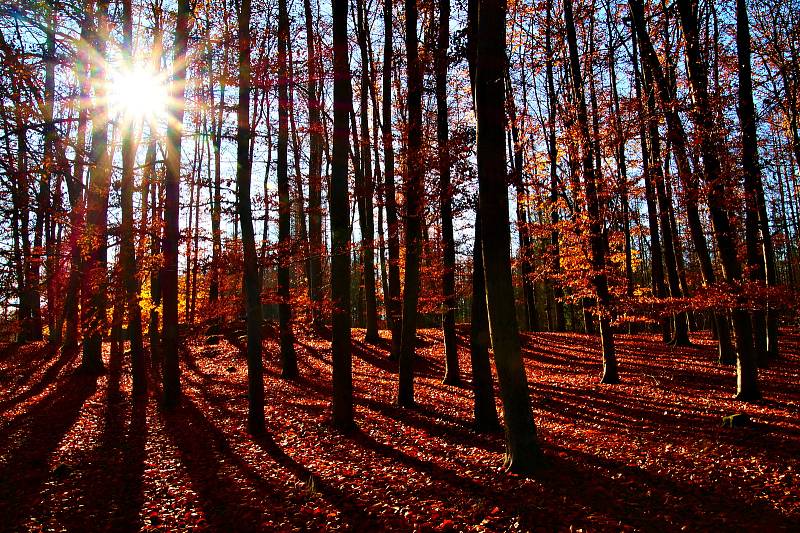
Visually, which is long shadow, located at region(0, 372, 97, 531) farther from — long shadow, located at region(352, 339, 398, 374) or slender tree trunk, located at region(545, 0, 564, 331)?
slender tree trunk, located at region(545, 0, 564, 331)

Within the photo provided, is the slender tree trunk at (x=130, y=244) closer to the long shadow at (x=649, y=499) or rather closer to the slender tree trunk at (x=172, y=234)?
the slender tree trunk at (x=172, y=234)

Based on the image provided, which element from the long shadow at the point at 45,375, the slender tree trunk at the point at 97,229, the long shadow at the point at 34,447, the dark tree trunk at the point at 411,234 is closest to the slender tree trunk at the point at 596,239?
the dark tree trunk at the point at 411,234

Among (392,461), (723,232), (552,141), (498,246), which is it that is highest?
(552,141)

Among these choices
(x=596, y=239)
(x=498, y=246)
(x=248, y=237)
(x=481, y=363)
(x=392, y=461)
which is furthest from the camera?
(x=596, y=239)

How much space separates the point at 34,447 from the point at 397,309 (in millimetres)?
10708

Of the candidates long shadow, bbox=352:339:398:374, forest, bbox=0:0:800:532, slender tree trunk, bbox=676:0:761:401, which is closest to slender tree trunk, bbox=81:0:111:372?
forest, bbox=0:0:800:532

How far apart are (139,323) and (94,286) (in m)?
1.93

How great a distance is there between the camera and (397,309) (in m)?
16.7

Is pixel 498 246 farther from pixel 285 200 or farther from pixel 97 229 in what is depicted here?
pixel 285 200

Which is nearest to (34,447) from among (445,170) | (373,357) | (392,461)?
(392,461)

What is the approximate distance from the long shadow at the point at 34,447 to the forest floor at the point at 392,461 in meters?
0.04

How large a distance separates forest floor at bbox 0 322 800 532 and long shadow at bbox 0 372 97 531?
0.12ft

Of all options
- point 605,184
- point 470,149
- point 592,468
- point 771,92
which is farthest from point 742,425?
point 771,92

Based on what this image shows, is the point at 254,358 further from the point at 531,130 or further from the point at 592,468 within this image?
the point at 531,130
